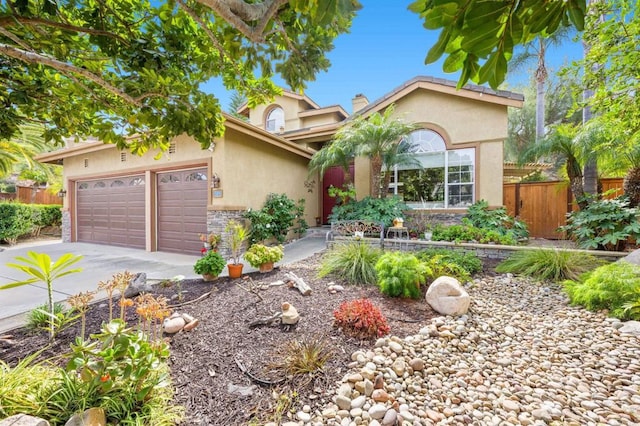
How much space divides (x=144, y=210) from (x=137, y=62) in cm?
743

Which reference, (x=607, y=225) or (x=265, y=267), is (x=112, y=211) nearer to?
(x=265, y=267)

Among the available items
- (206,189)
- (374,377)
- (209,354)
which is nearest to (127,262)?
(206,189)

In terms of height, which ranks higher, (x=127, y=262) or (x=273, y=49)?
(x=273, y=49)

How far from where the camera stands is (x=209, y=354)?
282 centimetres

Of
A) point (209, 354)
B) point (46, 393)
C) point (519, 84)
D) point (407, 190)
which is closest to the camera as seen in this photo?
point (46, 393)

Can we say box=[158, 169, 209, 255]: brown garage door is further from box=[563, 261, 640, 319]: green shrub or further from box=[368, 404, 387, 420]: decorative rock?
box=[563, 261, 640, 319]: green shrub

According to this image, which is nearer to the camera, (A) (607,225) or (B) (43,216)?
(A) (607,225)

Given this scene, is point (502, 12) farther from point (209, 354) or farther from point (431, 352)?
point (209, 354)

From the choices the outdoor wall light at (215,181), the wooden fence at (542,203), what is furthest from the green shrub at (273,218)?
the wooden fence at (542,203)

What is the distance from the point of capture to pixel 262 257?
18.2 ft

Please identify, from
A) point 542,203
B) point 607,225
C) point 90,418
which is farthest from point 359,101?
point 90,418

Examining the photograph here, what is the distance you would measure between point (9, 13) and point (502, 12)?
389cm

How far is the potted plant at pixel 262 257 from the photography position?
5.47 metres

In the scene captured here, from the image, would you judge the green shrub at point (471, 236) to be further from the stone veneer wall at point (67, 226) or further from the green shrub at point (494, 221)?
the stone veneer wall at point (67, 226)
